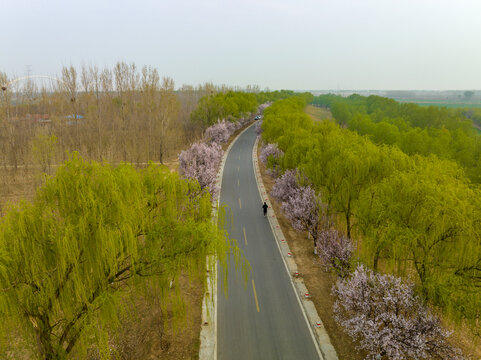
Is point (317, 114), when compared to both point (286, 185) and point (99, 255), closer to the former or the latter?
point (286, 185)

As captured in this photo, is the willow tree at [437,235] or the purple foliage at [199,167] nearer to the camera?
the willow tree at [437,235]

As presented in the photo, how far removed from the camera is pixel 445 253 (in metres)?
12.8

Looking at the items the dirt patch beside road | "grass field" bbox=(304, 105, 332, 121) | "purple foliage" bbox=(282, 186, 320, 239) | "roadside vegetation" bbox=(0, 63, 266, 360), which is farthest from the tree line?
"grass field" bbox=(304, 105, 332, 121)

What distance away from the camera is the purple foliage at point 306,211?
893 inches

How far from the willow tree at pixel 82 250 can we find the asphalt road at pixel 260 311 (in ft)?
21.1

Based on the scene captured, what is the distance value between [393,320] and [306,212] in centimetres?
1172

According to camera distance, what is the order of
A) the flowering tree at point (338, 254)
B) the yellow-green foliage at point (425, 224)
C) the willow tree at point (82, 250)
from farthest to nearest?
the flowering tree at point (338, 254), the yellow-green foliage at point (425, 224), the willow tree at point (82, 250)

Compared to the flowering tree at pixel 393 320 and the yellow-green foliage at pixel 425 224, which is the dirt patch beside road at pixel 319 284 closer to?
the flowering tree at pixel 393 320

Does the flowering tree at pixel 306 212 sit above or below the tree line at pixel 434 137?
Result: below

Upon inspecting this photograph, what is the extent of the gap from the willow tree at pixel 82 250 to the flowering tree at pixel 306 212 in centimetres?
1294

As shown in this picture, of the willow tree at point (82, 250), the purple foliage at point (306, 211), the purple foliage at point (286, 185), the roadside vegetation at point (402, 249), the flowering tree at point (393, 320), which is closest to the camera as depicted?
the willow tree at point (82, 250)

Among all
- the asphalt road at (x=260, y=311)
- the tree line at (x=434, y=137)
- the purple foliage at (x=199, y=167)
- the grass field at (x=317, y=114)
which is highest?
the grass field at (x=317, y=114)

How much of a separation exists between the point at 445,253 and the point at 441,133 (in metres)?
32.6

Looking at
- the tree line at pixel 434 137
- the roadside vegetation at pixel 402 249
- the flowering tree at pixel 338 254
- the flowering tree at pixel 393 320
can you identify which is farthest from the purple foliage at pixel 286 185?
the flowering tree at pixel 393 320
